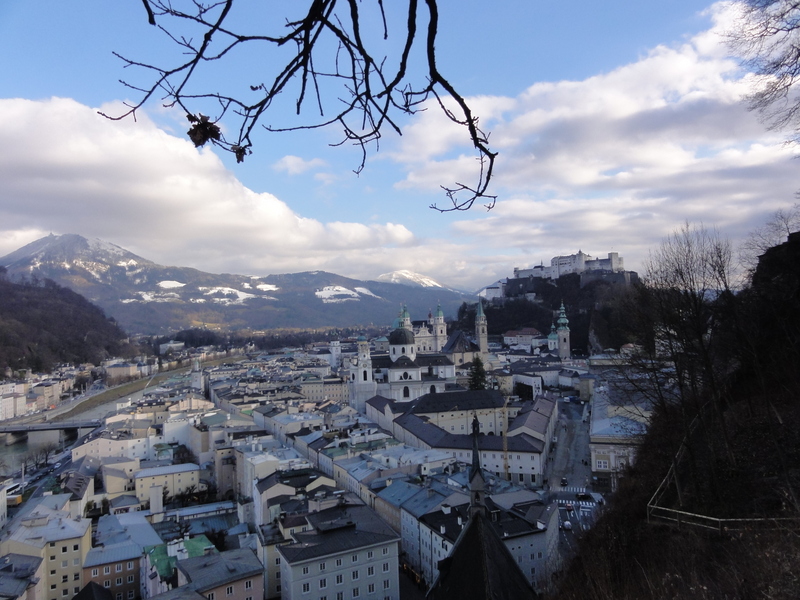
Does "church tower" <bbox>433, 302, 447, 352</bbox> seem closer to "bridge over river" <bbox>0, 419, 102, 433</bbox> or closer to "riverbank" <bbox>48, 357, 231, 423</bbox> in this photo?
"bridge over river" <bbox>0, 419, 102, 433</bbox>

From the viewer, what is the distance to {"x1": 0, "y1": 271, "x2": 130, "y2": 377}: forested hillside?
50.8 m

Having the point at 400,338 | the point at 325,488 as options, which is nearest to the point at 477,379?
the point at 400,338

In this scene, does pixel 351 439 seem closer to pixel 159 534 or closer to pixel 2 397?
pixel 159 534

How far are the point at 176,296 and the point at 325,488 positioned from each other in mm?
166417

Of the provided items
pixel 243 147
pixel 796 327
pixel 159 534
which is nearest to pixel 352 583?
pixel 159 534

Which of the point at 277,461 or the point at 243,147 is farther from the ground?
the point at 243,147

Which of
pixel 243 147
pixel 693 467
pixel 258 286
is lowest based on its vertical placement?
pixel 693 467

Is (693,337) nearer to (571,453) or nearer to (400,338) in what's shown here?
(571,453)

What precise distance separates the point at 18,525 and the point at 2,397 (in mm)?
31401

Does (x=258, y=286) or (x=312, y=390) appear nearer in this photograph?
(x=312, y=390)

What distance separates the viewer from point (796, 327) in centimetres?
657

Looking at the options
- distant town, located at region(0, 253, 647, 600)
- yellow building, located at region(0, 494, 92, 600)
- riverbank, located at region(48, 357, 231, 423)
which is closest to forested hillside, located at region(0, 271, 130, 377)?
riverbank, located at region(48, 357, 231, 423)

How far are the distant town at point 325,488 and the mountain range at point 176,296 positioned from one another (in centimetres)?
10860

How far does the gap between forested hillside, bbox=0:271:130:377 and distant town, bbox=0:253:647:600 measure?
62.1 feet
